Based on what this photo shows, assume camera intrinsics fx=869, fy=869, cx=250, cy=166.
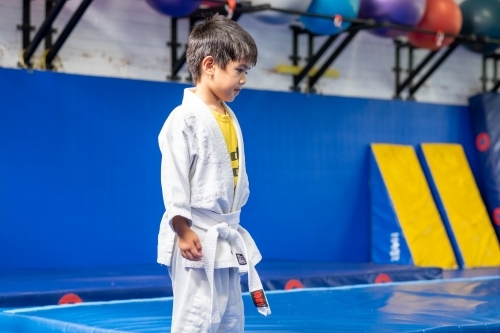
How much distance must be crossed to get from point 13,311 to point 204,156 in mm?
1561

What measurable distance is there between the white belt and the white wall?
308 centimetres

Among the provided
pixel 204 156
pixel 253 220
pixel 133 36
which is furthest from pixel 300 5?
pixel 204 156

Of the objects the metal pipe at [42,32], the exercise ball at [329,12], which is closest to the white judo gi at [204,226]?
the metal pipe at [42,32]

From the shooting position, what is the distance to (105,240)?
17.8ft

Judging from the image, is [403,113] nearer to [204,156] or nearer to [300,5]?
[300,5]

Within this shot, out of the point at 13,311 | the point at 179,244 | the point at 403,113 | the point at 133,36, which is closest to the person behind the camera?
the point at 179,244

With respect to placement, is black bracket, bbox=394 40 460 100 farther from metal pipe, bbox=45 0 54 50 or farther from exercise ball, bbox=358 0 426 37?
metal pipe, bbox=45 0 54 50

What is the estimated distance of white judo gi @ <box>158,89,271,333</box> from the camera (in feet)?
7.84

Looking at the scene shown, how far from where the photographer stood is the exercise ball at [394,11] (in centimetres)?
586

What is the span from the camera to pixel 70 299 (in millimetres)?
4086

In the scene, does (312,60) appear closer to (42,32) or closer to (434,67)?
(434,67)

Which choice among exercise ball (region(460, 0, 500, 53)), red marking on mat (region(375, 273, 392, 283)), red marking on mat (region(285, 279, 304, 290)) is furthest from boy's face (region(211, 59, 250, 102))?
exercise ball (region(460, 0, 500, 53))

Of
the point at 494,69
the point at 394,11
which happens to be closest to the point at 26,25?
the point at 394,11

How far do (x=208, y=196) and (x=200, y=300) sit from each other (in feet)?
0.95
